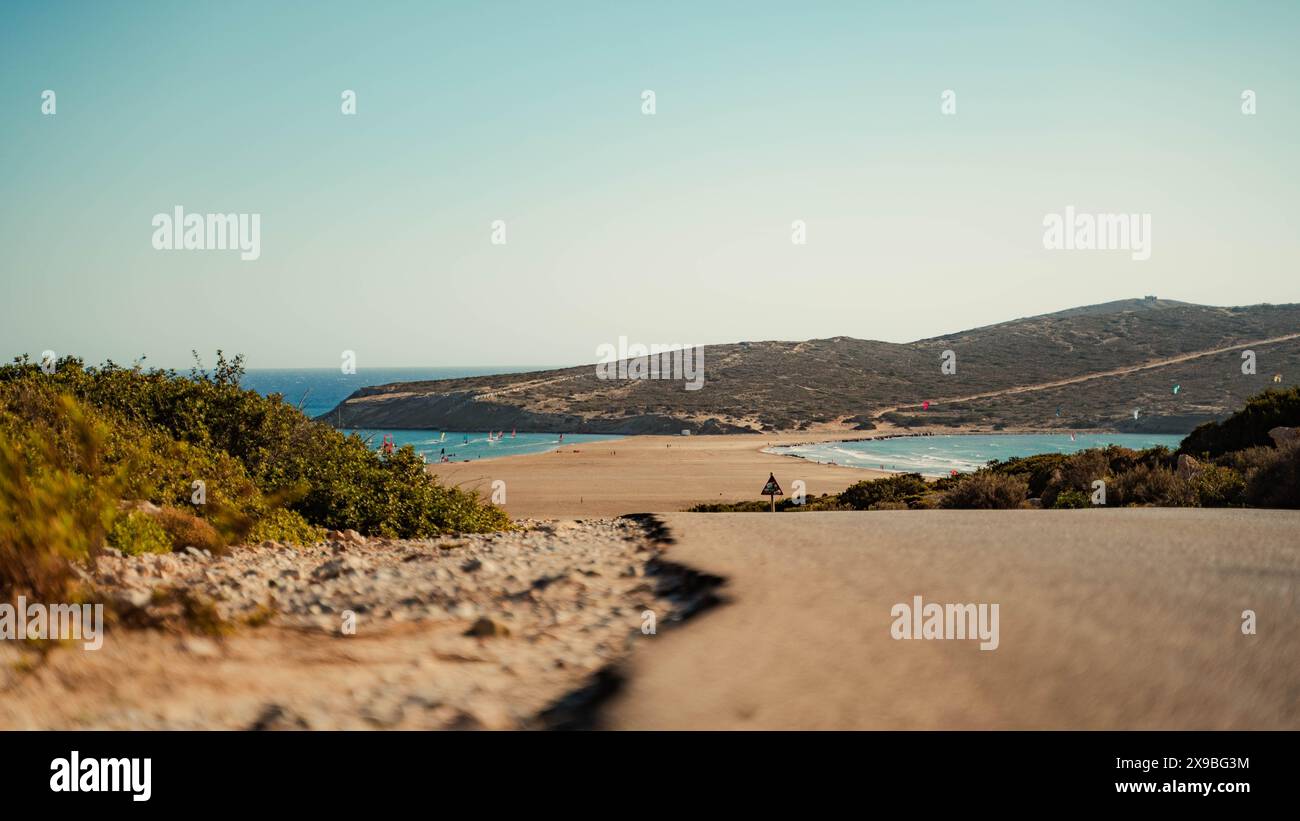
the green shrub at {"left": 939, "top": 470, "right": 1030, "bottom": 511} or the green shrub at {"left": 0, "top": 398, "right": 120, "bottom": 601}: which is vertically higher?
the green shrub at {"left": 0, "top": 398, "right": 120, "bottom": 601}

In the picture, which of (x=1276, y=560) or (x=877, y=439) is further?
(x=877, y=439)

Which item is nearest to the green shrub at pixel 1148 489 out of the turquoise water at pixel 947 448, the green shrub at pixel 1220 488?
the green shrub at pixel 1220 488

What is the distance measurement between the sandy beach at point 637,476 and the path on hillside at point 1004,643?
68.3 feet

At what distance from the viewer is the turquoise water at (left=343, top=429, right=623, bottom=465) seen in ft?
211

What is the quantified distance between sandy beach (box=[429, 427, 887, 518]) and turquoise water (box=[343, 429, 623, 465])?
4.04 metres

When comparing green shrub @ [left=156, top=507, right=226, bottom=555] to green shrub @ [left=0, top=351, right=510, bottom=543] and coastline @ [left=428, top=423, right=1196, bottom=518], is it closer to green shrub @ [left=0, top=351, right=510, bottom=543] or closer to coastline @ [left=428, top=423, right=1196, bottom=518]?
green shrub @ [left=0, top=351, right=510, bottom=543]

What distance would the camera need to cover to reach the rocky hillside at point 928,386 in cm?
8662

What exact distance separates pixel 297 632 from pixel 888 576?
4478 mm

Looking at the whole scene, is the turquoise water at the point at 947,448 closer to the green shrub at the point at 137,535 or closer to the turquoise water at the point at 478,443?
the turquoise water at the point at 478,443

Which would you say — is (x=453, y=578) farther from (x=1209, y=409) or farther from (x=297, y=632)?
(x=1209, y=409)

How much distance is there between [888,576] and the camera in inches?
248

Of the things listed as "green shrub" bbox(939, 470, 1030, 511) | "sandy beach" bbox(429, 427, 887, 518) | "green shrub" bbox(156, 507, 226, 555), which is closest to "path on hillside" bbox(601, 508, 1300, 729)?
"green shrub" bbox(156, 507, 226, 555)

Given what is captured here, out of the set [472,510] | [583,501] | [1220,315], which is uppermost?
[1220,315]
